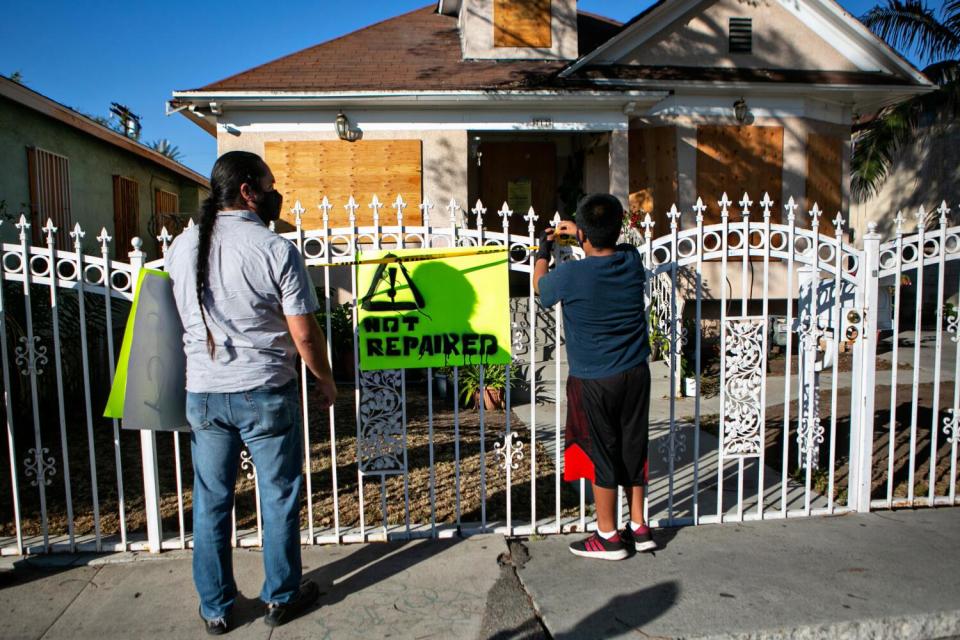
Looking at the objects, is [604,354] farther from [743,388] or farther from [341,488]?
[341,488]

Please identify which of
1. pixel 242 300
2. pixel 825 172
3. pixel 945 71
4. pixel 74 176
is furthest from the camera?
pixel 945 71

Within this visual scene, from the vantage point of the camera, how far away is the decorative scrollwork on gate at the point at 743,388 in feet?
13.1

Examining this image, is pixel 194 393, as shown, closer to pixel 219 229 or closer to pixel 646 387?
pixel 219 229

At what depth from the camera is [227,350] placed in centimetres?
281

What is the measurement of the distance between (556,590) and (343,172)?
776 cm

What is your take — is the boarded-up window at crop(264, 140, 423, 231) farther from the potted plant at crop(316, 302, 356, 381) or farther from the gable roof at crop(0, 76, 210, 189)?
the gable roof at crop(0, 76, 210, 189)

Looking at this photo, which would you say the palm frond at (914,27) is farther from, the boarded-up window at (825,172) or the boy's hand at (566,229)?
the boy's hand at (566,229)

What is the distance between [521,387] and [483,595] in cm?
496

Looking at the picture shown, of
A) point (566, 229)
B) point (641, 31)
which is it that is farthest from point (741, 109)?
point (566, 229)

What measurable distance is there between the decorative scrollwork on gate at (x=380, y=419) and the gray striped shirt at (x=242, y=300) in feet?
2.97

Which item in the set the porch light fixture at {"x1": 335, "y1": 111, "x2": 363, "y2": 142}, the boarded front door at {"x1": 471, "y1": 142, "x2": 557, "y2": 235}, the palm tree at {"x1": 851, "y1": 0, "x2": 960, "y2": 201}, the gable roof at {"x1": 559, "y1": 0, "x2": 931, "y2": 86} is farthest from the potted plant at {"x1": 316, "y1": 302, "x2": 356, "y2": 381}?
the palm tree at {"x1": 851, "y1": 0, "x2": 960, "y2": 201}

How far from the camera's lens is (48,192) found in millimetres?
10992

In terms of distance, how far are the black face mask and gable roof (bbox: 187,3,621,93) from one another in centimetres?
697

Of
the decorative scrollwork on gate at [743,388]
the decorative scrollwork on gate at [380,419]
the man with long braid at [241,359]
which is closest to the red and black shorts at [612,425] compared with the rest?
the decorative scrollwork on gate at [743,388]
